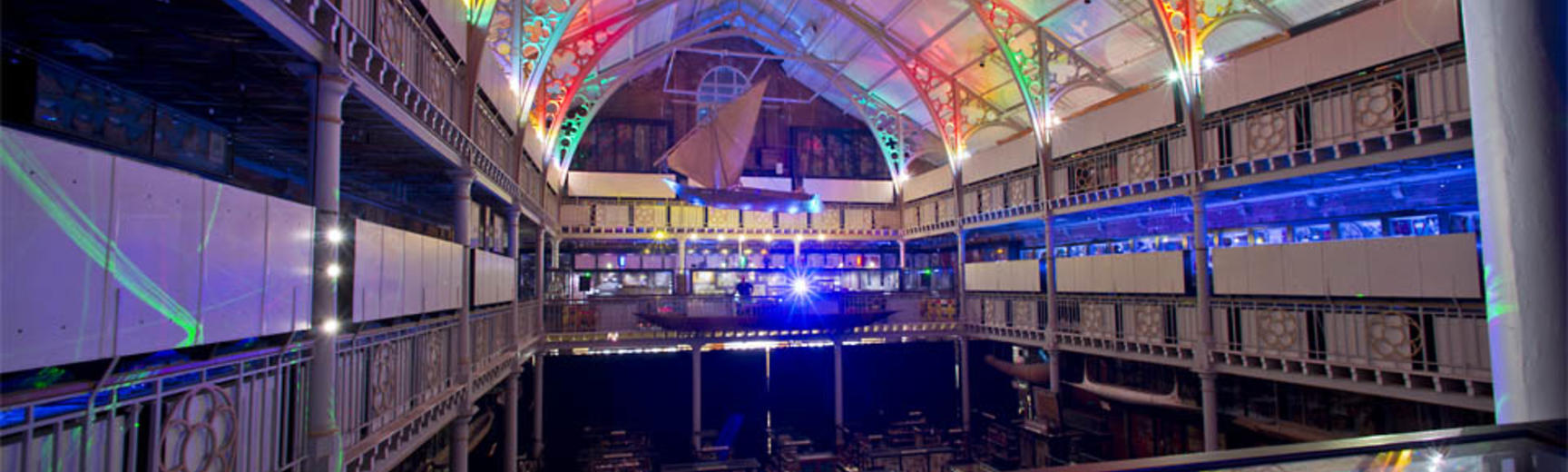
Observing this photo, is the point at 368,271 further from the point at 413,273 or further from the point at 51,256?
the point at 51,256

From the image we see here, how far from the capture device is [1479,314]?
9273 mm

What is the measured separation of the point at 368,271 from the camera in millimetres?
6004

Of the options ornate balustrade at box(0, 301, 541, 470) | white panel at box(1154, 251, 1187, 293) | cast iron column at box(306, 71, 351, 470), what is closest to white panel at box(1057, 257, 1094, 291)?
white panel at box(1154, 251, 1187, 293)

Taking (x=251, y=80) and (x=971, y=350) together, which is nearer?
(x=251, y=80)

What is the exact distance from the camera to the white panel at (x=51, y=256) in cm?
278

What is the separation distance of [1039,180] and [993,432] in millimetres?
7563

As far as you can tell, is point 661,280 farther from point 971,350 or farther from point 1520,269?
point 1520,269

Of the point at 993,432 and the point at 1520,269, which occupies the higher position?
the point at 1520,269

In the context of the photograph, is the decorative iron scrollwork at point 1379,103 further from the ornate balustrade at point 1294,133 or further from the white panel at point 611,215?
the white panel at point 611,215

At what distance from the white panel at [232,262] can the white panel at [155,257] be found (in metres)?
0.10

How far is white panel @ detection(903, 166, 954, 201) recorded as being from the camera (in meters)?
24.2

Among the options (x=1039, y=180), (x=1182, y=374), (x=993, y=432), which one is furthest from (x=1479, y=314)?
(x=993, y=432)

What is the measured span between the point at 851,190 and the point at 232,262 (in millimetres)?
25272

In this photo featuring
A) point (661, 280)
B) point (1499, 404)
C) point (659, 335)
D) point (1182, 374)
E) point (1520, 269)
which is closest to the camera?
point (1520, 269)
